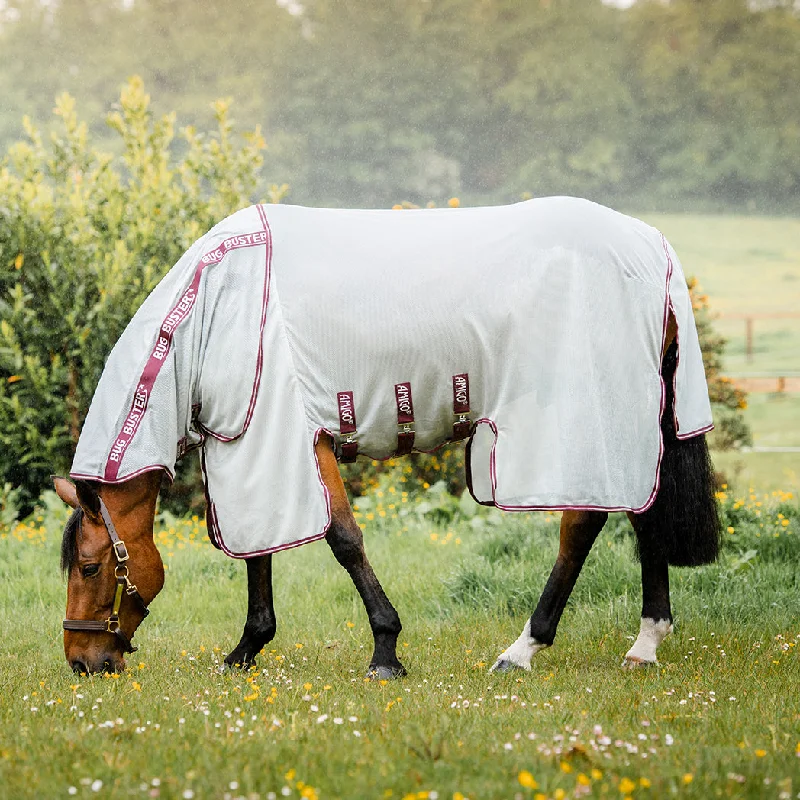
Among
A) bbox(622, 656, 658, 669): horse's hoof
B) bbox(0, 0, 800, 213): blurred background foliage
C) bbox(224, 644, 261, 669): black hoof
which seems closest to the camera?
bbox(622, 656, 658, 669): horse's hoof

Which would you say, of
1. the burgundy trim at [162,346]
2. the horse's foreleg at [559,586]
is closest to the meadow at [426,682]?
the horse's foreleg at [559,586]

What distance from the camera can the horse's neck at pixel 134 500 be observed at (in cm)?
417

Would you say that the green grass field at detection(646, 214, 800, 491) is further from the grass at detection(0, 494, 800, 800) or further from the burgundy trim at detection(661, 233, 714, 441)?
the burgundy trim at detection(661, 233, 714, 441)

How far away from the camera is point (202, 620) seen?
559cm

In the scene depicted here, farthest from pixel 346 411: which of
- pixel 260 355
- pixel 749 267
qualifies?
pixel 749 267

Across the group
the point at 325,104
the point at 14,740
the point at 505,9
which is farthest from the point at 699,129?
the point at 14,740

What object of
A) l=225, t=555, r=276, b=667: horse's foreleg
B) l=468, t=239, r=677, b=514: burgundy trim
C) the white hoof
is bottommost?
the white hoof

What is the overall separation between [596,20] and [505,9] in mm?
1411

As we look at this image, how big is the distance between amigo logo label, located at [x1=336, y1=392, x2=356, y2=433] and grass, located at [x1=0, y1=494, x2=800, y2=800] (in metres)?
0.99

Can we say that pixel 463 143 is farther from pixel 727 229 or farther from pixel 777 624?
pixel 777 624

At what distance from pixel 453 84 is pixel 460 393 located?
1257 cm

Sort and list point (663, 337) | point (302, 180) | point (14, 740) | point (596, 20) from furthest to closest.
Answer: point (596, 20) < point (302, 180) < point (663, 337) < point (14, 740)

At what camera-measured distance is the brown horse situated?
4.14 meters

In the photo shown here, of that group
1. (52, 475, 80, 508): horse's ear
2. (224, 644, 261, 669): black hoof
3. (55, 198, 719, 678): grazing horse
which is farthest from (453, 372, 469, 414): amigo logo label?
(52, 475, 80, 508): horse's ear
